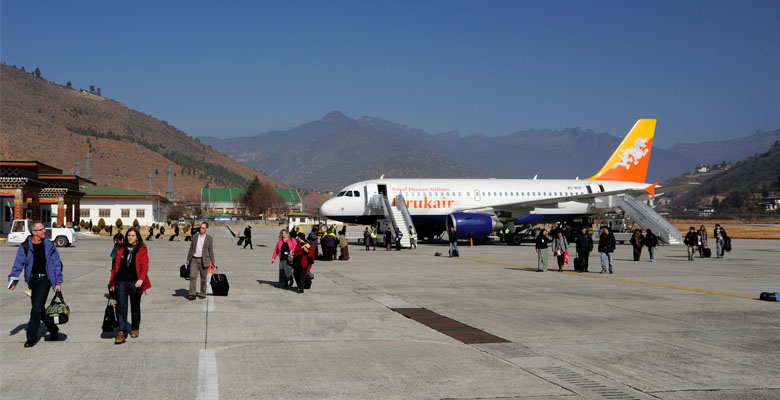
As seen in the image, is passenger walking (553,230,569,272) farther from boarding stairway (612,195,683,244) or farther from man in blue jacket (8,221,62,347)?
boarding stairway (612,195,683,244)

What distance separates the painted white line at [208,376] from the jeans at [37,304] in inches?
101

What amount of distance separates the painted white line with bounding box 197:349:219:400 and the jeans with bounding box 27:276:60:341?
2566mm

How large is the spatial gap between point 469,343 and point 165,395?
16.5 feet

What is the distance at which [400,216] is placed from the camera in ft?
138

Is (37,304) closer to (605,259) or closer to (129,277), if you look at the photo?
(129,277)

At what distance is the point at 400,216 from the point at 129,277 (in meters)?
31.3

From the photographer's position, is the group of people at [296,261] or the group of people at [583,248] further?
the group of people at [583,248]

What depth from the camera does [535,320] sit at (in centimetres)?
1355

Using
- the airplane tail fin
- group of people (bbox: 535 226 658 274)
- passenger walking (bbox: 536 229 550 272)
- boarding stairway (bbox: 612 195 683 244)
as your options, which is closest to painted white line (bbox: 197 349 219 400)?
group of people (bbox: 535 226 658 274)

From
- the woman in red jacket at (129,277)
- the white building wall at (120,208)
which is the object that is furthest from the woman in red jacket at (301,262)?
the white building wall at (120,208)

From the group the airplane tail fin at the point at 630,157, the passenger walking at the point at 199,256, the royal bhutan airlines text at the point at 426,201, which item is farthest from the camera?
the airplane tail fin at the point at 630,157

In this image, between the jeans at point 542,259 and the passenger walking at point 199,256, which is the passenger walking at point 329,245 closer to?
the jeans at point 542,259

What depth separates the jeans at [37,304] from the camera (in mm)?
10453

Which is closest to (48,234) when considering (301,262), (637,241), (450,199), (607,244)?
(450,199)
